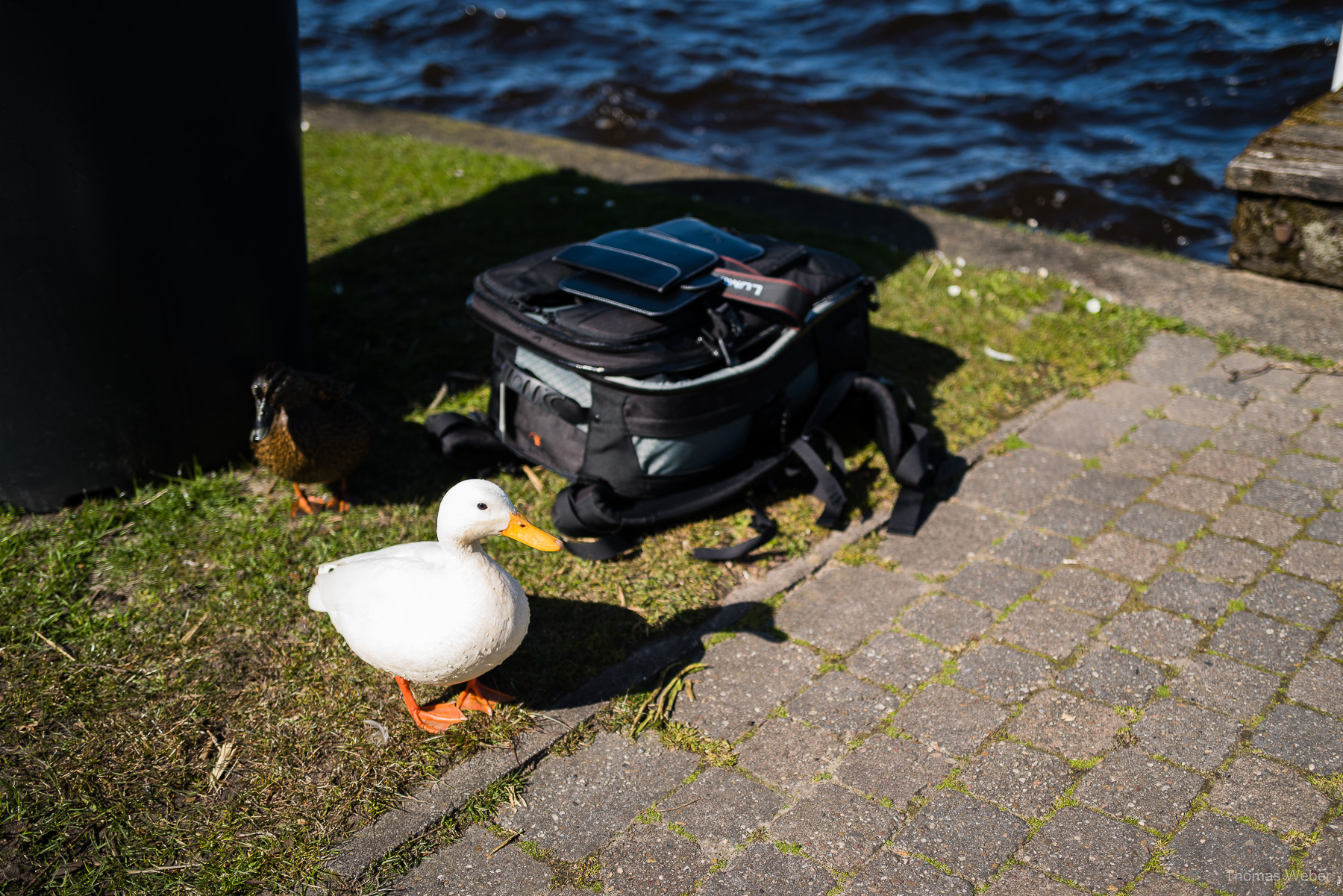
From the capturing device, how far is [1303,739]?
260 cm

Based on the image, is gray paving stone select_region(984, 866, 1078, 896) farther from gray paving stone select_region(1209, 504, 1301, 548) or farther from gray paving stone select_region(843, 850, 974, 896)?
gray paving stone select_region(1209, 504, 1301, 548)

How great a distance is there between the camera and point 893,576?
3.35 metres

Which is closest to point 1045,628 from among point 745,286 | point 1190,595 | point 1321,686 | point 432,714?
point 1190,595

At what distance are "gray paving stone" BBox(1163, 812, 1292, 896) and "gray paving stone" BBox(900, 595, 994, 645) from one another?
2.77ft

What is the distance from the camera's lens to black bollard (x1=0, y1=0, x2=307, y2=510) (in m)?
2.96

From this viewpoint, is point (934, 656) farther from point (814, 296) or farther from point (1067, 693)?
point (814, 296)

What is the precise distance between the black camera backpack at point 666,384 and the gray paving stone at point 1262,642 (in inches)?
42.0

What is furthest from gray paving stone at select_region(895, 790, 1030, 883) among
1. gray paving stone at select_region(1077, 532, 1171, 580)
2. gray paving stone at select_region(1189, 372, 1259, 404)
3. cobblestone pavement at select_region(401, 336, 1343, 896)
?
gray paving stone at select_region(1189, 372, 1259, 404)

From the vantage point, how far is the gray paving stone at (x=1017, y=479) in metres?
3.72

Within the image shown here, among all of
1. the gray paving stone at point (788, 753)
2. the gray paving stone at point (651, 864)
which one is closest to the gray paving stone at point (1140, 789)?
the gray paving stone at point (788, 753)

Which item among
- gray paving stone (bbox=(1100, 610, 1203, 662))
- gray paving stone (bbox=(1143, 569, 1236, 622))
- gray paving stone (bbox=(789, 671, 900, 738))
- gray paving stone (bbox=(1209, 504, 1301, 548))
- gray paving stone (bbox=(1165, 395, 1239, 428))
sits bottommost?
gray paving stone (bbox=(789, 671, 900, 738))

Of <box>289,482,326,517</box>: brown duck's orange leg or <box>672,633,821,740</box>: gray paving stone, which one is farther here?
<box>289,482,326,517</box>: brown duck's orange leg

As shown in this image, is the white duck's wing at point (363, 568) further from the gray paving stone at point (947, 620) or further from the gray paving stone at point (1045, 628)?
the gray paving stone at point (1045, 628)

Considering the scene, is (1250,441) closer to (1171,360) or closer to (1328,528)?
(1328,528)
